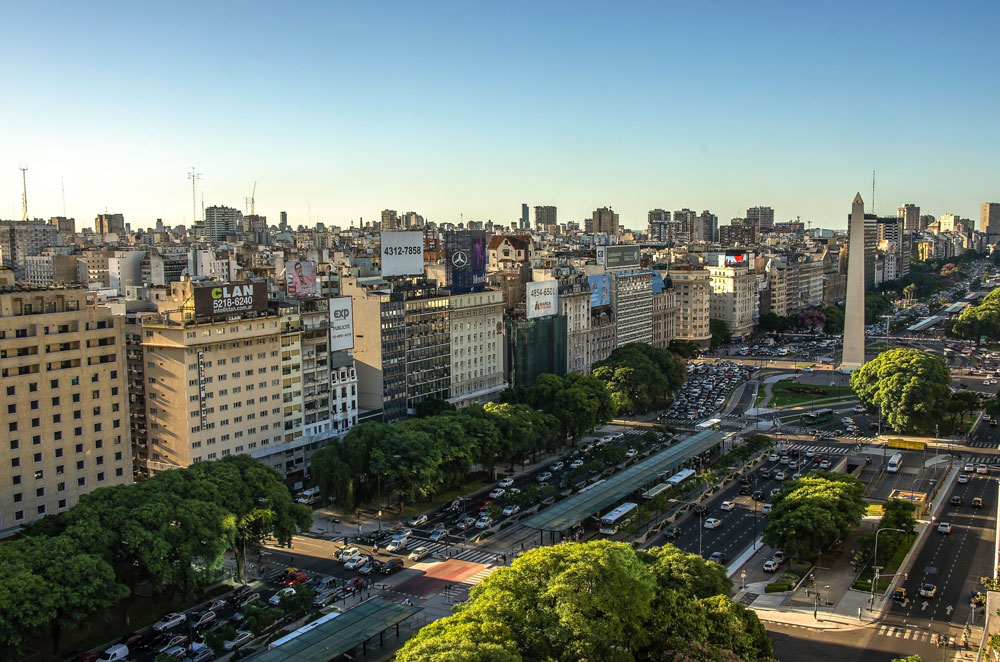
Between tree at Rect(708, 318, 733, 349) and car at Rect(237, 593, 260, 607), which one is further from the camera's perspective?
tree at Rect(708, 318, 733, 349)

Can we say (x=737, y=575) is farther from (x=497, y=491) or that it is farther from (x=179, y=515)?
(x=179, y=515)

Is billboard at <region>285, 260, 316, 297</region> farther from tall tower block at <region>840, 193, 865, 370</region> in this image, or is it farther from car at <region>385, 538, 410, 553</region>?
tall tower block at <region>840, 193, 865, 370</region>

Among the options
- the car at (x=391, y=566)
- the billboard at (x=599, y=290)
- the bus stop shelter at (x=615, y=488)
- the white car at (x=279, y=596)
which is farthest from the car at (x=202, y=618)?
the billboard at (x=599, y=290)

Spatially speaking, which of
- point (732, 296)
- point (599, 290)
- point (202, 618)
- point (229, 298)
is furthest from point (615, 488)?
point (732, 296)

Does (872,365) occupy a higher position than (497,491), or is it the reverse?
(872,365)

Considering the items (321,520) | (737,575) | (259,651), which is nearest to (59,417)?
(321,520)

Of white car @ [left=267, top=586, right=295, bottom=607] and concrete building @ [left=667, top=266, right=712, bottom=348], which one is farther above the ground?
concrete building @ [left=667, top=266, right=712, bottom=348]

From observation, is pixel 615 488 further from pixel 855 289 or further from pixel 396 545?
pixel 855 289

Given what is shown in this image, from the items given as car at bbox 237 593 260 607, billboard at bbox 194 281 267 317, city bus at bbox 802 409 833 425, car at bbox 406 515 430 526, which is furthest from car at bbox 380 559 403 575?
city bus at bbox 802 409 833 425
